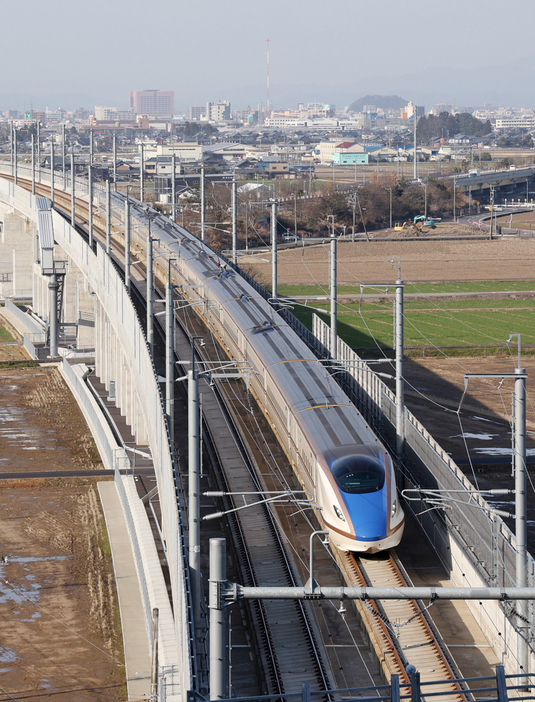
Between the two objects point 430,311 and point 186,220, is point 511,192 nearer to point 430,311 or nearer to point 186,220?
point 186,220

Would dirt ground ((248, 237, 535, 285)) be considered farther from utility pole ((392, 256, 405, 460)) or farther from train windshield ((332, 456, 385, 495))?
train windshield ((332, 456, 385, 495))

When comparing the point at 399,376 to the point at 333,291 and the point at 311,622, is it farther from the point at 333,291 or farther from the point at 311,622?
the point at 311,622

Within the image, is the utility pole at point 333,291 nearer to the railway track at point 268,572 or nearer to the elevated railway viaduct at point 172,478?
the elevated railway viaduct at point 172,478

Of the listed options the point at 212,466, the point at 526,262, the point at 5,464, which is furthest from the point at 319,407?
the point at 526,262

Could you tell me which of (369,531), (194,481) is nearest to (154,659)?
(369,531)

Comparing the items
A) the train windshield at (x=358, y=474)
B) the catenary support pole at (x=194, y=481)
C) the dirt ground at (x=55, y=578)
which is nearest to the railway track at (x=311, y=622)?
the train windshield at (x=358, y=474)
